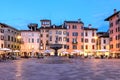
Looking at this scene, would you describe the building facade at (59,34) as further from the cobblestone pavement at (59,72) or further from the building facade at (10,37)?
the cobblestone pavement at (59,72)

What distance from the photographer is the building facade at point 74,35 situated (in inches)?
4077

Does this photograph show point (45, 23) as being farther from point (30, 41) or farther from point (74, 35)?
point (74, 35)

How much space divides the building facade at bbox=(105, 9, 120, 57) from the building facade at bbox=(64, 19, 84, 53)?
14298 mm

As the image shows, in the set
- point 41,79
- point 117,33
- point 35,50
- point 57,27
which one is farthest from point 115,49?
point 41,79

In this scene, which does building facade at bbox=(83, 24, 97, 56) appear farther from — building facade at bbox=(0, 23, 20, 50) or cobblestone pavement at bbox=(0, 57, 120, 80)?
cobblestone pavement at bbox=(0, 57, 120, 80)

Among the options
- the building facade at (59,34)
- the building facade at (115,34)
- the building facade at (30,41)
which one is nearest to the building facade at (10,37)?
the building facade at (30,41)

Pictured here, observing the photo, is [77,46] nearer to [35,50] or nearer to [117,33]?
[35,50]

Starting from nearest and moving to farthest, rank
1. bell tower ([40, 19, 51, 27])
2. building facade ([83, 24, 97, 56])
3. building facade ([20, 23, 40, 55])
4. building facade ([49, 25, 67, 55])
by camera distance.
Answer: building facade ([49, 25, 67, 55]) → building facade ([83, 24, 97, 56]) → building facade ([20, 23, 40, 55]) → bell tower ([40, 19, 51, 27])

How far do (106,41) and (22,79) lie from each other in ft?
290

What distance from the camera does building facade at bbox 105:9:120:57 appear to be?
8462cm

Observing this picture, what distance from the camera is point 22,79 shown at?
16.6 m

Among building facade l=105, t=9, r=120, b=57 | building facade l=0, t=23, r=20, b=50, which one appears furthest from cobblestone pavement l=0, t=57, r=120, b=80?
building facade l=0, t=23, r=20, b=50

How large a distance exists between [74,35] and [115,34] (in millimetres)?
19822

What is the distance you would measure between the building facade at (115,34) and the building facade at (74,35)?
46.9ft
